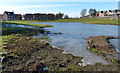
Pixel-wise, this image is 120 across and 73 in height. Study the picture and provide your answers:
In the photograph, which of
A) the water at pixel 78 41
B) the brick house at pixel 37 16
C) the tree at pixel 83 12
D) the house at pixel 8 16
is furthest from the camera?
the tree at pixel 83 12

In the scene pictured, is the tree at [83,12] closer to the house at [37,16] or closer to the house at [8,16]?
the house at [37,16]

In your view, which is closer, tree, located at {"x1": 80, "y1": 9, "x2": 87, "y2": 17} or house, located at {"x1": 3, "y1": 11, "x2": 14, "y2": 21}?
house, located at {"x1": 3, "y1": 11, "x2": 14, "y2": 21}

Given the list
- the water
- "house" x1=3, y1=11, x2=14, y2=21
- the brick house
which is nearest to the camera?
the water

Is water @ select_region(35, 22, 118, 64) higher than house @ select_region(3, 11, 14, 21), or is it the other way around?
house @ select_region(3, 11, 14, 21)

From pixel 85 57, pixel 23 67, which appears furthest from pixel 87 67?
pixel 23 67

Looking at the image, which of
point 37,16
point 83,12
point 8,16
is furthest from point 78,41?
point 83,12

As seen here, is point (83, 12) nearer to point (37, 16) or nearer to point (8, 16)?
point (37, 16)

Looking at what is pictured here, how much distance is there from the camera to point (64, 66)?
12820 mm

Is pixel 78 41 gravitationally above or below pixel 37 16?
below

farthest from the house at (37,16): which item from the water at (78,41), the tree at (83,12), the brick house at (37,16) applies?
the water at (78,41)

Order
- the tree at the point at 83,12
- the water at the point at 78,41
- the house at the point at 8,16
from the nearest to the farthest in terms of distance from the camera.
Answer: the water at the point at 78,41
the house at the point at 8,16
the tree at the point at 83,12

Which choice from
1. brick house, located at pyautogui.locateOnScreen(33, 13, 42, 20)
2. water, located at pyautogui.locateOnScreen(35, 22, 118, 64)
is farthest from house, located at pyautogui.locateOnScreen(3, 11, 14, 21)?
water, located at pyautogui.locateOnScreen(35, 22, 118, 64)

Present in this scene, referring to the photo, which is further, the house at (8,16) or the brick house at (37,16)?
the brick house at (37,16)

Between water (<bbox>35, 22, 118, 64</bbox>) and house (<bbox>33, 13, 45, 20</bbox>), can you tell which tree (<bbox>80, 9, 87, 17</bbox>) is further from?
water (<bbox>35, 22, 118, 64</bbox>)
